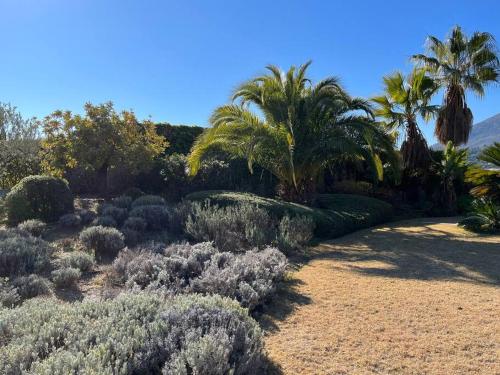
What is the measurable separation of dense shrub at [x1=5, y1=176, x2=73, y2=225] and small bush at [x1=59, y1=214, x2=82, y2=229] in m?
0.67

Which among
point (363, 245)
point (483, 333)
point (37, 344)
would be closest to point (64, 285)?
point (37, 344)

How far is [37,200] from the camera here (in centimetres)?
905

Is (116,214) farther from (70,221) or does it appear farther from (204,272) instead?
(204,272)

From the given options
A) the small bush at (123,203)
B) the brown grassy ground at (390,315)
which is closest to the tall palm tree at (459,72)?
the brown grassy ground at (390,315)

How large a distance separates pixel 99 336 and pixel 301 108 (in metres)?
8.90

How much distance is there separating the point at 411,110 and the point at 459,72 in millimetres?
3621

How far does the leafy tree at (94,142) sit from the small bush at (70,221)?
2886mm

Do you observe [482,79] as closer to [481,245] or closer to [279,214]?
[481,245]

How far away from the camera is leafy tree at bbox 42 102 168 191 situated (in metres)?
11.1

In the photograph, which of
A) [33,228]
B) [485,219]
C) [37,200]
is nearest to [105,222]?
[33,228]

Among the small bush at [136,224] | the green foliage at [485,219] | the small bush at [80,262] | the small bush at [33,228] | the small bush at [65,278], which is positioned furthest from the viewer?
the green foliage at [485,219]

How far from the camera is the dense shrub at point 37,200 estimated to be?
28.9ft

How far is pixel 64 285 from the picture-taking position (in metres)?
4.98

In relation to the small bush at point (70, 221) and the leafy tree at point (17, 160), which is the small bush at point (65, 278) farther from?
the leafy tree at point (17, 160)
